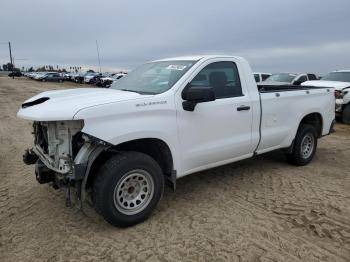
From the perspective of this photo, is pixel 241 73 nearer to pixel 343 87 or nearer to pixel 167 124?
pixel 167 124

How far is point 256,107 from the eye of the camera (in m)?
5.12

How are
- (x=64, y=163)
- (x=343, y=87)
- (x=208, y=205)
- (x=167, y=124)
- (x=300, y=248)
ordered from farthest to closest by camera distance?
(x=343, y=87), (x=208, y=205), (x=167, y=124), (x=64, y=163), (x=300, y=248)

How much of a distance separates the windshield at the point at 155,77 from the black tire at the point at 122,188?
3.09ft

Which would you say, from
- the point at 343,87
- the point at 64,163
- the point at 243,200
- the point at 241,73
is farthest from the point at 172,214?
the point at 343,87

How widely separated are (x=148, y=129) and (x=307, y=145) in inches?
144

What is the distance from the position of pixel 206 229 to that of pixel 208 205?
26.1 inches

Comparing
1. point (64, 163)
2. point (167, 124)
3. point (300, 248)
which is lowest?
point (300, 248)

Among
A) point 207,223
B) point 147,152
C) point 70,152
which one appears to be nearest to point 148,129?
point 147,152

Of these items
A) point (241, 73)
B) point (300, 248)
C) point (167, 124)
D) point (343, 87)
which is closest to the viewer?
point (300, 248)

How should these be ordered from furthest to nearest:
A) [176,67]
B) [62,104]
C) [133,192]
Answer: [176,67] → [133,192] → [62,104]

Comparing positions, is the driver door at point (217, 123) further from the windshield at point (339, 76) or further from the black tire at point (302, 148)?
the windshield at point (339, 76)

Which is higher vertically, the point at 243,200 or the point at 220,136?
the point at 220,136

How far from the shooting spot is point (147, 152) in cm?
434

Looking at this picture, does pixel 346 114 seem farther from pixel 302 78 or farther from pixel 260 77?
pixel 260 77
